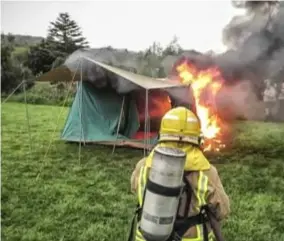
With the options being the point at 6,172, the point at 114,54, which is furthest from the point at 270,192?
the point at 114,54

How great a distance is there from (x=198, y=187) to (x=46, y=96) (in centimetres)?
2240

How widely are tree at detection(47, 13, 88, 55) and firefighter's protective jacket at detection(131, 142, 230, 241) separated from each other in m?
39.0

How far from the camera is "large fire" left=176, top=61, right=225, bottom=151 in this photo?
420 inches

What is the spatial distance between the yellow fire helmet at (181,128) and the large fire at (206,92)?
7.94 m

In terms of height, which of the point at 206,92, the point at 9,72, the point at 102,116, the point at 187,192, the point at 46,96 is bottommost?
the point at 46,96

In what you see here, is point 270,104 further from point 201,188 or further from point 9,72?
point 201,188

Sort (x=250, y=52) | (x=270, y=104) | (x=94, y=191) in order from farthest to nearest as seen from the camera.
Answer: (x=270, y=104) < (x=250, y=52) < (x=94, y=191)

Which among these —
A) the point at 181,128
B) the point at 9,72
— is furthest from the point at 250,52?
the point at 9,72

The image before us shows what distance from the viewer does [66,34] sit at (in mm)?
42469

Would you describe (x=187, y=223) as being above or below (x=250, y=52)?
below

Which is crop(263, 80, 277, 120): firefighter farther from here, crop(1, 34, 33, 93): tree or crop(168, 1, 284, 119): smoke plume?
crop(1, 34, 33, 93): tree

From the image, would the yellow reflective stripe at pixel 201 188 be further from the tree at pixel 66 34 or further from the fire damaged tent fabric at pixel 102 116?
the tree at pixel 66 34

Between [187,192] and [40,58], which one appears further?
[40,58]

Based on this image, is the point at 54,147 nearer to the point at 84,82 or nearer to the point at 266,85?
the point at 84,82
